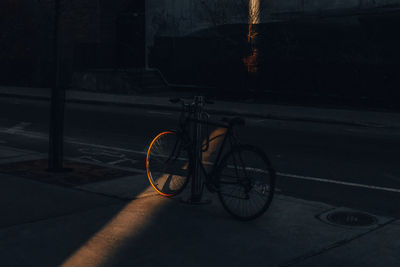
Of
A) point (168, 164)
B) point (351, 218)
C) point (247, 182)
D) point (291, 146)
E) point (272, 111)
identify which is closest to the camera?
point (247, 182)

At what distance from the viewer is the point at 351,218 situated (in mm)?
6977

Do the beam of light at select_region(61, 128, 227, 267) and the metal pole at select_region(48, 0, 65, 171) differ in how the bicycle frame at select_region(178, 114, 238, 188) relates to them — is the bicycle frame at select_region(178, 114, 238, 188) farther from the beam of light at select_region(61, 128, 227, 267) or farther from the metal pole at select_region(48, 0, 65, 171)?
the metal pole at select_region(48, 0, 65, 171)

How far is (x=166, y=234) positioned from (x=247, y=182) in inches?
42.8

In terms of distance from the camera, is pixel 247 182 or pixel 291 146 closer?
pixel 247 182

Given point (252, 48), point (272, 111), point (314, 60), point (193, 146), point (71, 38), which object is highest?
point (71, 38)

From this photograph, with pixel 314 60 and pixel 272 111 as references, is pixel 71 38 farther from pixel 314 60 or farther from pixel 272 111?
pixel 272 111

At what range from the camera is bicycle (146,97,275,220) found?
265 inches

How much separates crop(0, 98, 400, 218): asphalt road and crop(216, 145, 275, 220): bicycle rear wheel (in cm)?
160

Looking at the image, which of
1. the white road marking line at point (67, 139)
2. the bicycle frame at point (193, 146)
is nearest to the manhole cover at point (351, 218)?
the bicycle frame at point (193, 146)

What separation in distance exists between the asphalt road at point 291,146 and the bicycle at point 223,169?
1.62 meters

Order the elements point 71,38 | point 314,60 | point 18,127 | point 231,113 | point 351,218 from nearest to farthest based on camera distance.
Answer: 1. point 351,218
2. point 18,127
3. point 231,113
4. point 314,60
5. point 71,38

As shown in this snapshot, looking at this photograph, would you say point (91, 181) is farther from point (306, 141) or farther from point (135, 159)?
point (306, 141)

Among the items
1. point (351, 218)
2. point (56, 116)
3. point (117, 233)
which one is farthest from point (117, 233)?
point (56, 116)

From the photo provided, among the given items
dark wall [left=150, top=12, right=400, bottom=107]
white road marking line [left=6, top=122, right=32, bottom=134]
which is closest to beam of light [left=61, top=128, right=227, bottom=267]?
white road marking line [left=6, top=122, right=32, bottom=134]
